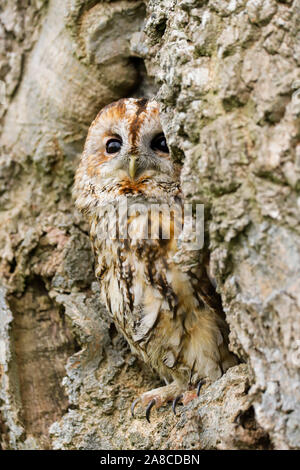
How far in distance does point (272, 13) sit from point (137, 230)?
84cm

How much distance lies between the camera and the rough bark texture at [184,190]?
1.30 metres

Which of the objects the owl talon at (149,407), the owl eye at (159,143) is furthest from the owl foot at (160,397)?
the owl eye at (159,143)

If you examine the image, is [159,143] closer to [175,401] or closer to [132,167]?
[132,167]

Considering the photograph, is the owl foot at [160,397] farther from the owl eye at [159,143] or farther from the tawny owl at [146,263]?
the owl eye at [159,143]

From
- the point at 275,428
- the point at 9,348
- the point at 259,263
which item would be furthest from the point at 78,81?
the point at 275,428

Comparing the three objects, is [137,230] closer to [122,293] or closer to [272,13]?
[122,293]

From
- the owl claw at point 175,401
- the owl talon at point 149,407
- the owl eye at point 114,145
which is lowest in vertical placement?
the owl talon at point 149,407

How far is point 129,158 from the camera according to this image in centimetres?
195

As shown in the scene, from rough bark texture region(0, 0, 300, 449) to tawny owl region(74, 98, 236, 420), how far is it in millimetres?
150

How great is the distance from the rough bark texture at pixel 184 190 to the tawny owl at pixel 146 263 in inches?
5.9

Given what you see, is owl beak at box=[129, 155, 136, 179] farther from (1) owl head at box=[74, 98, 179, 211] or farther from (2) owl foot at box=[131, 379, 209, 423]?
(2) owl foot at box=[131, 379, 209, 423]

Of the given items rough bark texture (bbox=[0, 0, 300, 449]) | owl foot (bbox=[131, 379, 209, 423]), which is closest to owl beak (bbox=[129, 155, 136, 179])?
rough bark texture (bbox=[0, 0, 300, 449])

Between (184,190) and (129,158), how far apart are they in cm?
54

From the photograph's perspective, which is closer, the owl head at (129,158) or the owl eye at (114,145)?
the owl head at (129,158)
